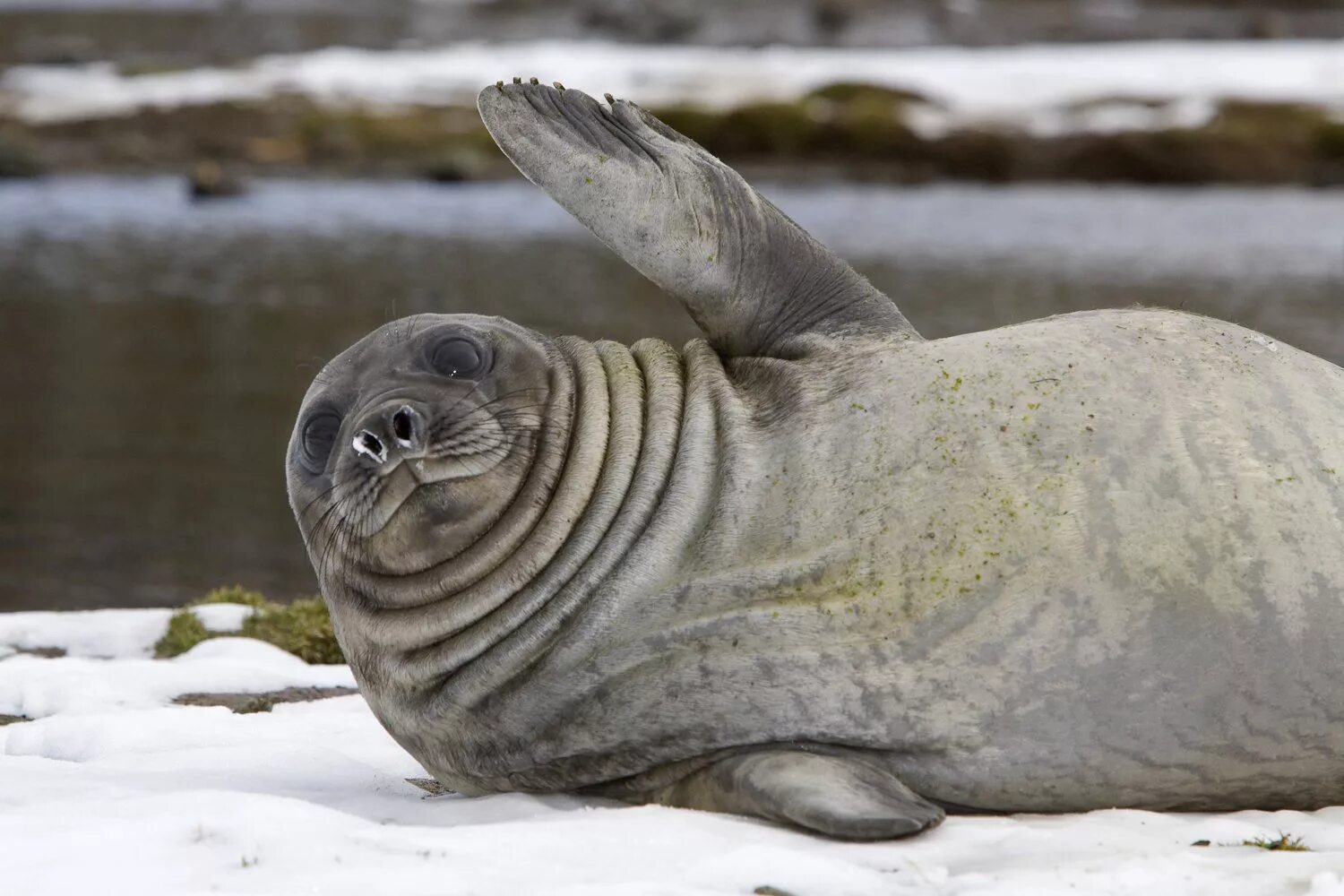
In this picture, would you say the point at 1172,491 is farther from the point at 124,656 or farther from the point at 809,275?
the point at 124,656

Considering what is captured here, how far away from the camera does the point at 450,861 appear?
3.81m

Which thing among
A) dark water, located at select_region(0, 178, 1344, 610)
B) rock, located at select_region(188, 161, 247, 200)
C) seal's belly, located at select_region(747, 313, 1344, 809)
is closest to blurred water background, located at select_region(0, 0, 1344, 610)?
dark water, located at select_region(0, 178, 1344, 610)

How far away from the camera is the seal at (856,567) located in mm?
4426

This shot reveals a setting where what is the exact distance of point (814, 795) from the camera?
416cm

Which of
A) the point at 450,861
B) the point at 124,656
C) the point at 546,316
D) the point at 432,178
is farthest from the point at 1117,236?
the point at 450,861

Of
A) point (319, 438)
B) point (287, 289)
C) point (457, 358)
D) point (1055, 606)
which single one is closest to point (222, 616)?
point (319, 438)

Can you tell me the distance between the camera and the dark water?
1306 centimetres

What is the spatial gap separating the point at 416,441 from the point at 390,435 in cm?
7

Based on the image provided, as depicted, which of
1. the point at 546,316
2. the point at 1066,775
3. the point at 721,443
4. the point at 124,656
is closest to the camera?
the point at 1066,775

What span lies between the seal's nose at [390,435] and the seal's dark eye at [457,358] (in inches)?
14.4

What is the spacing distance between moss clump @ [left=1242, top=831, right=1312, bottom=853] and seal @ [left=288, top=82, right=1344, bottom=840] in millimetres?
291

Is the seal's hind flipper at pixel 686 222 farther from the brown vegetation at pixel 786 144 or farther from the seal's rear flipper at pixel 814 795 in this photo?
the brown vegetation at pixel 786 144

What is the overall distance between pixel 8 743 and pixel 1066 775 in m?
3.21

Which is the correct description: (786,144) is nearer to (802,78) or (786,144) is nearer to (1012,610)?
(802,78)
